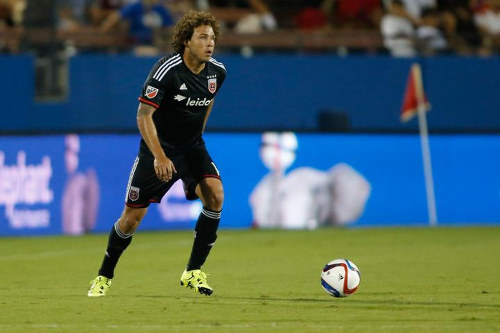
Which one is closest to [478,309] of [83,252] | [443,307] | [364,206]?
[443,307]

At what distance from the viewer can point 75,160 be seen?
1788 centimetres

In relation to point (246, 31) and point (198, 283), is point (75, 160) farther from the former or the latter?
point (198, 283)

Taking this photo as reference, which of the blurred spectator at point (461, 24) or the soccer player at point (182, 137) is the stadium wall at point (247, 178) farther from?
the soccer player at point (182, 137)

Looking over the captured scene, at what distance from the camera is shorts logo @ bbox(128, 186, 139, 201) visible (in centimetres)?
957

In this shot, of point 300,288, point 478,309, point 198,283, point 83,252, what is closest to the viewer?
point 478,309

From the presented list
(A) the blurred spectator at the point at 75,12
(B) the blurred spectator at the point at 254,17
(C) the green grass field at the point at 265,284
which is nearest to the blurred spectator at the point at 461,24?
(B) the blurred spectator at the point at 254,17

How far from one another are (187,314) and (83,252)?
22.4 feet

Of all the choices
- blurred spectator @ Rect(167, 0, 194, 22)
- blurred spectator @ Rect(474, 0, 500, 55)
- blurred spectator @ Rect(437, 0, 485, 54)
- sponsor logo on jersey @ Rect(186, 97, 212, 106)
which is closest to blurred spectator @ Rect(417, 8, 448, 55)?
blurred spectator @ Rect(437, 0, 485, 54)

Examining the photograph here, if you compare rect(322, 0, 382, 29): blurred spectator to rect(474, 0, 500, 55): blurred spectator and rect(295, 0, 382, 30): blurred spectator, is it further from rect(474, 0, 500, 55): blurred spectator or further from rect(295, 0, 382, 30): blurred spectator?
rect(474, 0, 500, 55): blurred spectator

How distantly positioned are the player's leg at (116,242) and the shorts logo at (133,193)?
118mm

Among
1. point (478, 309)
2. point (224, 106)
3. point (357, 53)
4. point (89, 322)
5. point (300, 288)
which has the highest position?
point (357, 53)

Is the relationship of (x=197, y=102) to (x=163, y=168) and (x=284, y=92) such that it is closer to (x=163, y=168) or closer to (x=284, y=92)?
(x=163, y=168)

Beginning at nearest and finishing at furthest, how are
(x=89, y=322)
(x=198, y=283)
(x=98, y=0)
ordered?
1. (x=89, y=322)
2. (x=198, y=283)
3. (x=98, y=0)

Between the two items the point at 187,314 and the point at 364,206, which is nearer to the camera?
the point at 187,314
